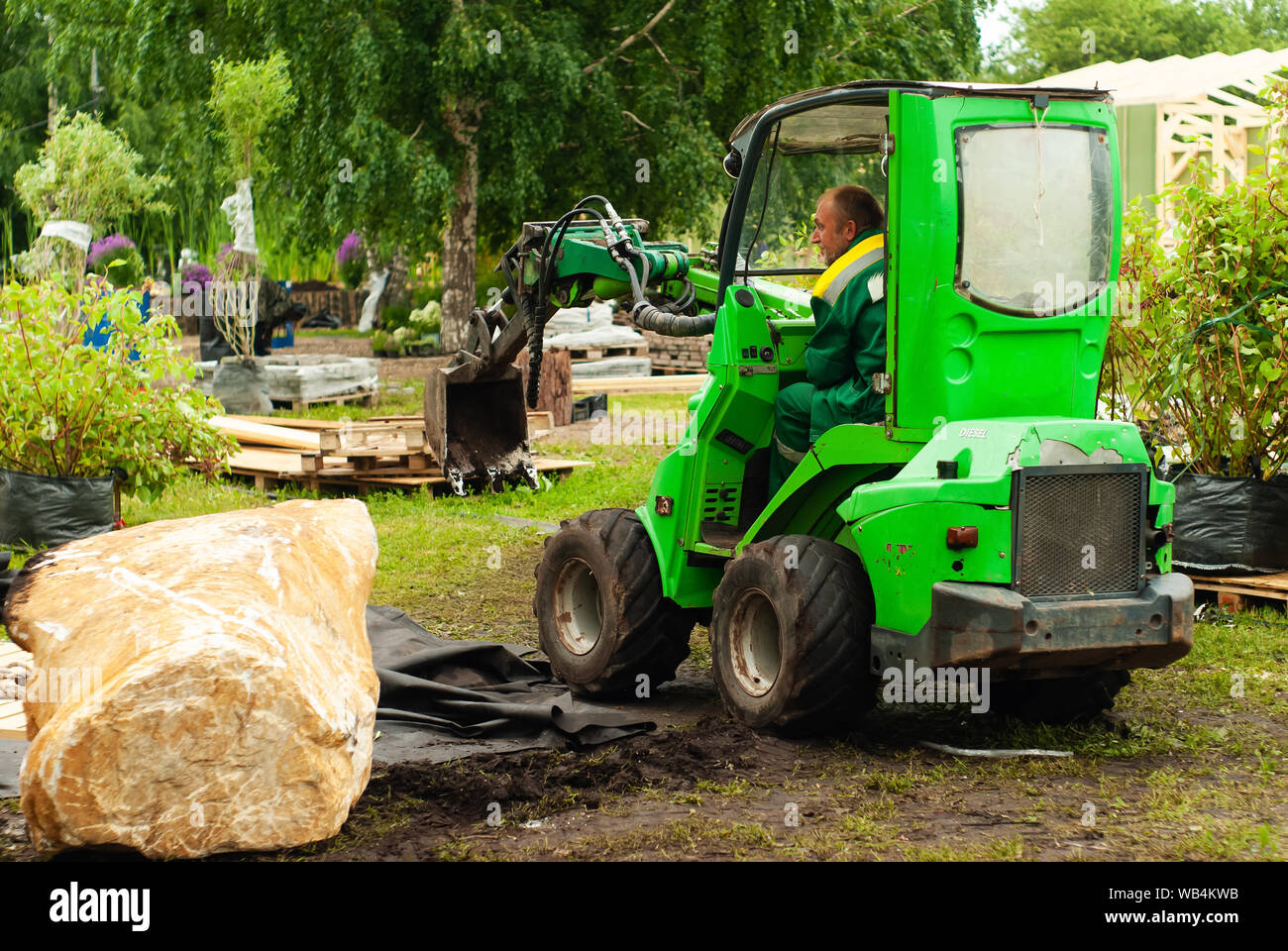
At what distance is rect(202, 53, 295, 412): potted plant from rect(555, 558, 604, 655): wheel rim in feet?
37.7

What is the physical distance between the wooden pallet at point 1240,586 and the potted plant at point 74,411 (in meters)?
6.33

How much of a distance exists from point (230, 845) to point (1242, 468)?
6066 millimetres

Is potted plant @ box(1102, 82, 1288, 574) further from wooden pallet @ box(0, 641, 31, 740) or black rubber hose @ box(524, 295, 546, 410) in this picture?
wooden pallet @ box(0, 641, 31, 740)

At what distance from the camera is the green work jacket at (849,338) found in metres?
5.62

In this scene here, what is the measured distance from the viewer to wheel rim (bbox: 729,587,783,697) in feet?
19.4

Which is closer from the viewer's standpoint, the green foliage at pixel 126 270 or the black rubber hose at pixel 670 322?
the black rubber hose at pixel 670 322

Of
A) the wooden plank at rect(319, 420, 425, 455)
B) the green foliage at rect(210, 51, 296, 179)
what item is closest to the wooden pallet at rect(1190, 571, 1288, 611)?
the wooden plank at rect(319, 420, 425, 455)

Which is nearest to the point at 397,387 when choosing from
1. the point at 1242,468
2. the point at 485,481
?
the point at 485,481

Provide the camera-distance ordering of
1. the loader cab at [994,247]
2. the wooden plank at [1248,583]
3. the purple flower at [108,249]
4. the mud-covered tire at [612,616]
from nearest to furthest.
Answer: the loader cab at [994,247] < the mud-covered tire at [612,616] < the wooden plank at [1248,583] < the purple flower at [108,249]

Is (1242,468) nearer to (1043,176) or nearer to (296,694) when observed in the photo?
(1043,176)

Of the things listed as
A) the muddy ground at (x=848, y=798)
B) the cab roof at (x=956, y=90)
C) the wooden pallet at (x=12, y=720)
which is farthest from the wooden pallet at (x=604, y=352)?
the muddy ground at (x=848, y=798)

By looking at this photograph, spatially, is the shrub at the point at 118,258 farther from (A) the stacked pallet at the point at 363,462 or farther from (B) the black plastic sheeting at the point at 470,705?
(B) the black plastic sheeting at the point at 470,705

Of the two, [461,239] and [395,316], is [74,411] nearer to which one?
[461,239]

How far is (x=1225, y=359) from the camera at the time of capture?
810 centimetres
